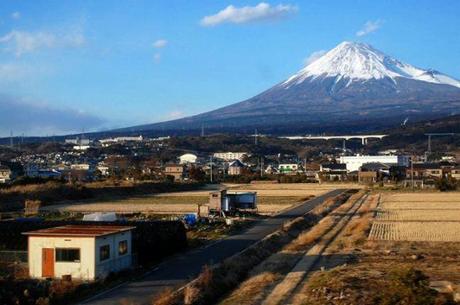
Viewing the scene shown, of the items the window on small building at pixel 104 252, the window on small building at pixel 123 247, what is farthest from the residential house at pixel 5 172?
the window on small building at pixel 104 252

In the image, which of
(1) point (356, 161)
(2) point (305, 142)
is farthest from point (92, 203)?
(2) point (305, 142)

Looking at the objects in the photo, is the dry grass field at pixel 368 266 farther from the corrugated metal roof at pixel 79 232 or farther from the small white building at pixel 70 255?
the corrugated metal roof at pixel 79 232

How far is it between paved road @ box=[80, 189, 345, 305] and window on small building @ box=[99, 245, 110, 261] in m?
0.77

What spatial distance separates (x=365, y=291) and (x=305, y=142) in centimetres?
12745

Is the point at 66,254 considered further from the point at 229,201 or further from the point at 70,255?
the point at 229,201

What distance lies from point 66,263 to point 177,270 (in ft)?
7.12

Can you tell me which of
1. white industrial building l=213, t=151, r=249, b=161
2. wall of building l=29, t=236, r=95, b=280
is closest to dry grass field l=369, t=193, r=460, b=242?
wall of building l=29, t=236, r=95, b=280

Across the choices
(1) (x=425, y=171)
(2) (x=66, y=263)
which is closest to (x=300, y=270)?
(2) (x=66, y=263)

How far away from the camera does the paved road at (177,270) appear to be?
11117mm

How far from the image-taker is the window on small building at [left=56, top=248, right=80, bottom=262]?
502 inches

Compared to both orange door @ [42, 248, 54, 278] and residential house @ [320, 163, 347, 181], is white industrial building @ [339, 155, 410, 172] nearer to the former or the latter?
residential house @ [320, 163, 347, 181]

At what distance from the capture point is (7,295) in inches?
435

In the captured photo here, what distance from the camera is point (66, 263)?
12.8m

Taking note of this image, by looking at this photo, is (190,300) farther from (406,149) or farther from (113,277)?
(406,149)
